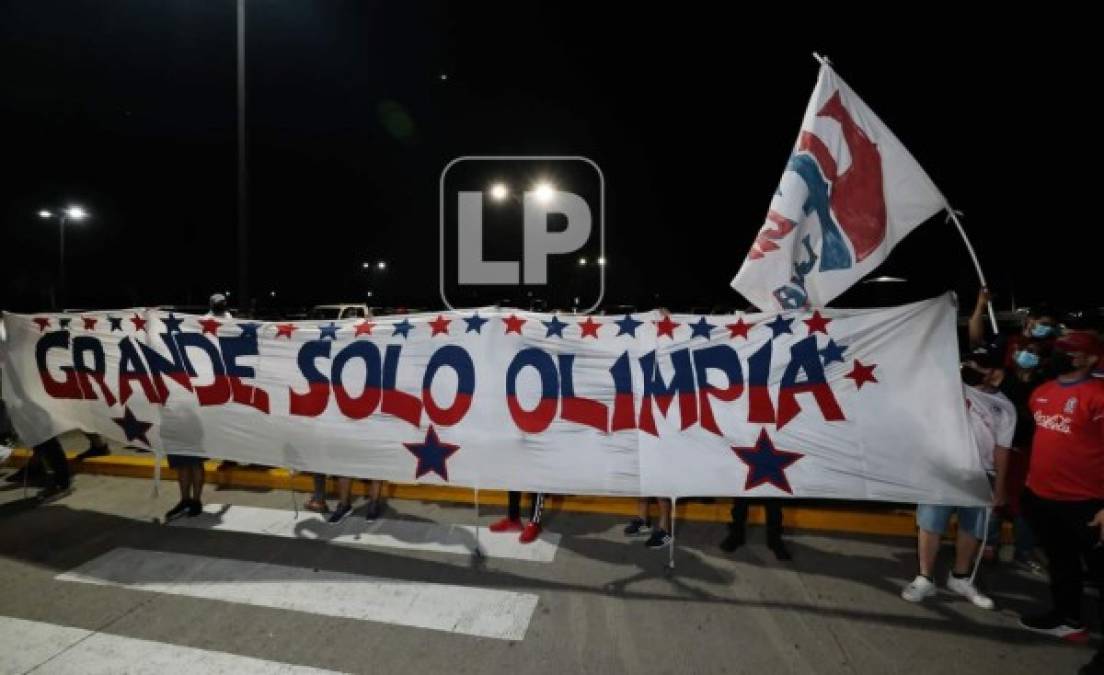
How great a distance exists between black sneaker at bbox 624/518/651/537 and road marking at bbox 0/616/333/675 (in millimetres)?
2999

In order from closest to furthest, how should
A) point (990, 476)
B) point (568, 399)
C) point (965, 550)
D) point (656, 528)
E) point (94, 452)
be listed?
point (965, 550) → point (990, 476) → point (568, 399) → point (656, 528) → point (94, 452)

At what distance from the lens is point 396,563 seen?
15.9ft

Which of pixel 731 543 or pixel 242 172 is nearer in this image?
pixel 731 543

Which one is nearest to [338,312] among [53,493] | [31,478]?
[31,478]

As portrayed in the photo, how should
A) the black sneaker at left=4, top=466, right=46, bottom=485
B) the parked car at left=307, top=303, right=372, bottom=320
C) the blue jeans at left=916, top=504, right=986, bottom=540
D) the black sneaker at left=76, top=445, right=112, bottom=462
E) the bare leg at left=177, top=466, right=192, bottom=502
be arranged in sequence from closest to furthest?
the blue jeans at left=916, top=504, right=986, bottom=540 → the bare leg at left=177, top=466, right=192, bottom=502 → the black sneaker at left=4, top=466, right=46, bottom=485 → the black sneaker at left=76, top=445, right=112, bottom=462 → the parked car at left=307, top=303, right=372, bottom=320

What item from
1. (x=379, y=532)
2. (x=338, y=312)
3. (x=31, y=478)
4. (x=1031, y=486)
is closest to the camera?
(x=1031, y=486)

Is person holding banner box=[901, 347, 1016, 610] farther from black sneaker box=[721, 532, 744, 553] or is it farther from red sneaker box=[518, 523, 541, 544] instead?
red sneaker box=[518, 523, 541, 544]

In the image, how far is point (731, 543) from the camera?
16.9ft

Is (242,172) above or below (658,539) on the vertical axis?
above

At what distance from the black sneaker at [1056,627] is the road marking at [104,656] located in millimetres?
4759

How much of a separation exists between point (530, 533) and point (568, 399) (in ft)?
4.70

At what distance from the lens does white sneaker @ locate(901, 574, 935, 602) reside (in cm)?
428

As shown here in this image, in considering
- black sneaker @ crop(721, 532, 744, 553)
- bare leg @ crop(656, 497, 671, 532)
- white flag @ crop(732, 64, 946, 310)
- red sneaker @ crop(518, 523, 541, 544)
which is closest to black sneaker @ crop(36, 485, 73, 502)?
red sneaker @ crop(518, 523, 541, 544)

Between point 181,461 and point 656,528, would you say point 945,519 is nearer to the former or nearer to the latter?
point 656,528
